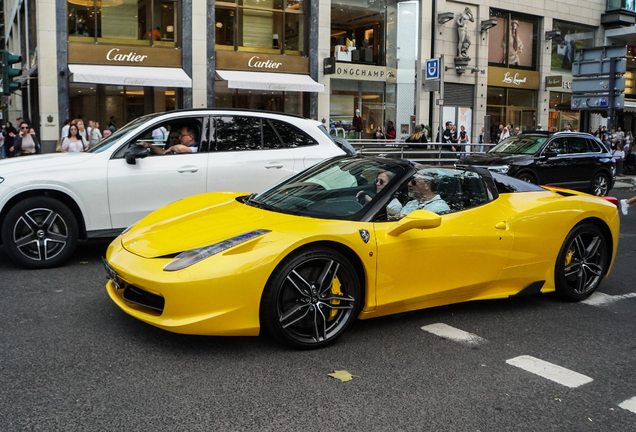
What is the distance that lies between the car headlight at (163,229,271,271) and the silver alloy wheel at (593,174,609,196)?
13683mm

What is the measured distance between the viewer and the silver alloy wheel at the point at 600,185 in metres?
15.7

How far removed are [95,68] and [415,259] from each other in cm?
1996

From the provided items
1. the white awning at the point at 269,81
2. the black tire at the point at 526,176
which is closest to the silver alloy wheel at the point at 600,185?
the black tire at the point at 526,176

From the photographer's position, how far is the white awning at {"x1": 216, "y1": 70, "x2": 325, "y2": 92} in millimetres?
23891

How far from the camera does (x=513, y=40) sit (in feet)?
112

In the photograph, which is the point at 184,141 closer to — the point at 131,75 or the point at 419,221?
the point at 419,221

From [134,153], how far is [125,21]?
18117 millimetres

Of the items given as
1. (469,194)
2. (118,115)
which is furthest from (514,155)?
(118,115)

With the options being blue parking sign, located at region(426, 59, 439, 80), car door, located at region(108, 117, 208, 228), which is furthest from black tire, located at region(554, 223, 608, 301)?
blue parking sign, located at region(426, 59, 439, 80)

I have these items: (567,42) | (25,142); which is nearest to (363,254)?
(25,142)

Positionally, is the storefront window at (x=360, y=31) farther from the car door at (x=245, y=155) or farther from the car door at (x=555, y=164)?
the car door at (x=245, y=155)

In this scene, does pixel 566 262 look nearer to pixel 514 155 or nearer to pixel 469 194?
pixel 469 194

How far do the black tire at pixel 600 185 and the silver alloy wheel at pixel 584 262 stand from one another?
10.8 metres

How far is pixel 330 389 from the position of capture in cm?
362
